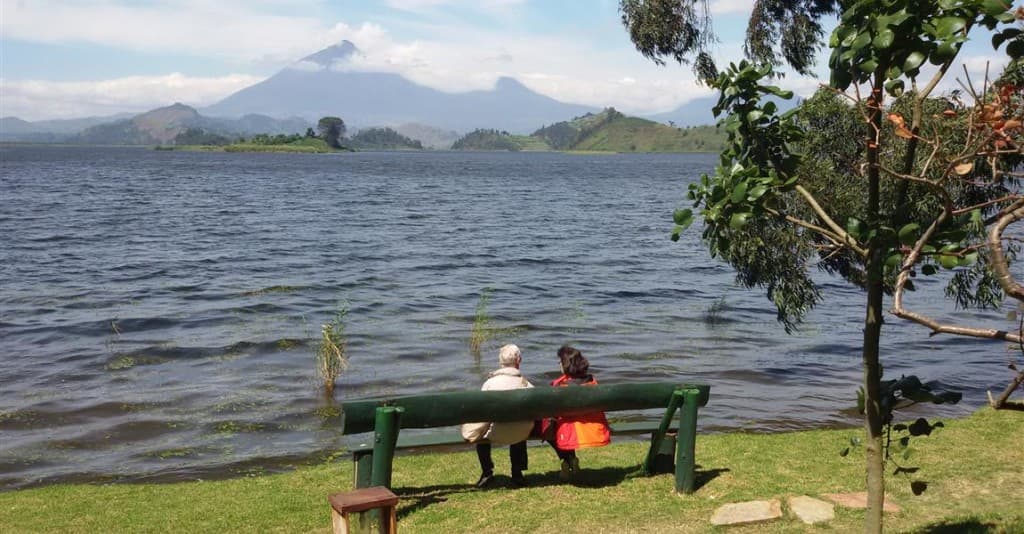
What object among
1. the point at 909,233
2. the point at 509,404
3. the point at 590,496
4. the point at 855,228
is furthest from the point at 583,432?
the point at 909,233

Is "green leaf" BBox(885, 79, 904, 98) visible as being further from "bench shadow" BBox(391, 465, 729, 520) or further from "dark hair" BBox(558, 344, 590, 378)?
"bench shadow" BBox(391, 465, 729, 520)

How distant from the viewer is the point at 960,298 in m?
14.4

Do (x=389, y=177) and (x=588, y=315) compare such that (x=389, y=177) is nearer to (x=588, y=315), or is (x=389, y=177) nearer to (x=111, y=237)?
(x=111, y=237)

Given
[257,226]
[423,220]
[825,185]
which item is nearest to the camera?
[825,185]

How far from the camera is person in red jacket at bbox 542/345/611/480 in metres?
8.07

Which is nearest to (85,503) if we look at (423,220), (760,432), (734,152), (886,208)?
(734,152)

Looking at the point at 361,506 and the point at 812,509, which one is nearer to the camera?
the point at 361,506

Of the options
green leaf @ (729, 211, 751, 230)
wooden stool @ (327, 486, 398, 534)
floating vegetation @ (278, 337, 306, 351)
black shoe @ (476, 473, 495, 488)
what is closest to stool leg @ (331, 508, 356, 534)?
wooden stool @ (327, 486, 398, 534)

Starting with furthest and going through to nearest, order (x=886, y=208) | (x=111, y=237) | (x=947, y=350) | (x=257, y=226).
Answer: (x=257, y=226) < (x=111, y=237) < (x=947, y=350) < (x=886, y=208)

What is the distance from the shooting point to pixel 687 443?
795 centimetres

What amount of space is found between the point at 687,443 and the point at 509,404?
5.23 ft

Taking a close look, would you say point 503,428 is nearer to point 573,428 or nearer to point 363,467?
point 573,428

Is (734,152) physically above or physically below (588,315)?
above

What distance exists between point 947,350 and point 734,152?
1593 centimetres
